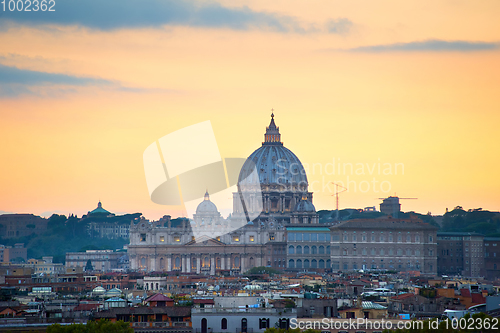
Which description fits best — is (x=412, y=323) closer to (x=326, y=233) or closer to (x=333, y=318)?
(x=333, y=318)

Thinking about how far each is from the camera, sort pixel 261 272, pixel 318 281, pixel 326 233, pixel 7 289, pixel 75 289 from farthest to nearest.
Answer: pixel 326 233 → pixel 261 272 → pixel 318 281 → pixel 75 289 → pixel 7 289

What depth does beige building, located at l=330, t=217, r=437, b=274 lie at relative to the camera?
169 meters

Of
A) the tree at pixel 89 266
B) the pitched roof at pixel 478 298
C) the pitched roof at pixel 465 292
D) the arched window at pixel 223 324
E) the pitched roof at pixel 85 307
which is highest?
the tree at pixel 89 266

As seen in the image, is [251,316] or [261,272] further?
[261,272]

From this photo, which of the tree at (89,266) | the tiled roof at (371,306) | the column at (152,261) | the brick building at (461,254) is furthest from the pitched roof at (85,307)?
the tree at (89,266)

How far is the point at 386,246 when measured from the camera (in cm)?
16962

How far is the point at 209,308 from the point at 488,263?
105 m

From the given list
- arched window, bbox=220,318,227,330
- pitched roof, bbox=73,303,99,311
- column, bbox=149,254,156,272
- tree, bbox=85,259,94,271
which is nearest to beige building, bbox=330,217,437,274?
column, bbox=149,254,156,272

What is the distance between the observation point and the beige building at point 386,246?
6639 inches

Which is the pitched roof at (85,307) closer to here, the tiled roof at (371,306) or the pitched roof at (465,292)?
the tiled roof at (371,306)

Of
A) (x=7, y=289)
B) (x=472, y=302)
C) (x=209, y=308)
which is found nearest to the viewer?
(x=209, y=308)

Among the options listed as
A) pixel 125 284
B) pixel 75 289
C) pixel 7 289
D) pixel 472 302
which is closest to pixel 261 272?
pixel 125 284

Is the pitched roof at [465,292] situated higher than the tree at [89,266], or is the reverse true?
the tree at [89,266]

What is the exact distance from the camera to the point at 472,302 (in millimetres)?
77562
